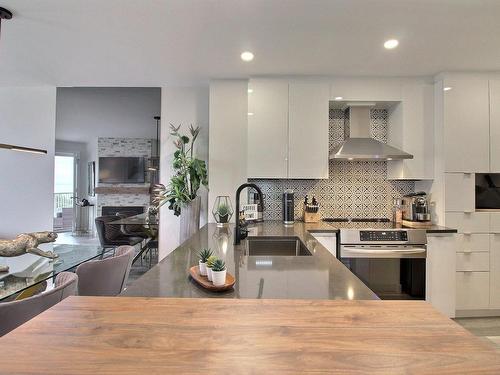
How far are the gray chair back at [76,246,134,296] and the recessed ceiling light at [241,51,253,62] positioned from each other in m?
1.91

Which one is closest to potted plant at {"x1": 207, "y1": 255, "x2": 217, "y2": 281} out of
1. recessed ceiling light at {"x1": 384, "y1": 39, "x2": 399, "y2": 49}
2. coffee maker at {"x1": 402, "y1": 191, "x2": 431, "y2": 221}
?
recessed ceiling light at {"x1": 384, "y1": 39, "x2": 399, "y2": 49}

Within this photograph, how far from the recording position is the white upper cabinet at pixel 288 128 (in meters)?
2.98

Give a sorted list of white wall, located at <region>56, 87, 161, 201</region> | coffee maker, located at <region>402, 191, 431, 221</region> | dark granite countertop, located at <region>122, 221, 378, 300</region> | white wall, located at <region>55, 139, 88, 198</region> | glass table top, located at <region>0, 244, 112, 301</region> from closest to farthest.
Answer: dark granite countertop, located at <region>122, 221, 378, 300</region>
glass table top, located at <region>0, 244, 112, 301</region>
coffee maker, located at <region>402, 191, 431, 221</region>
white wall, located at <region>56, 87, 161, 201</region>
white wall, located at <region>55, 139, 88, 198</region>

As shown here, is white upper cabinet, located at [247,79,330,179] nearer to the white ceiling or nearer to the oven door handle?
the white ceiling

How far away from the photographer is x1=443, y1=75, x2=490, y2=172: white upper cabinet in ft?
9.20

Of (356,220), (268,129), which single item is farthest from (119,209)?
(356,220)

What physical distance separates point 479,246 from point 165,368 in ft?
10.8

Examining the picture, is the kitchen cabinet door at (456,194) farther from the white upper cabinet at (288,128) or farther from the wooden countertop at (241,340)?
the wooden countertop at (241,340)

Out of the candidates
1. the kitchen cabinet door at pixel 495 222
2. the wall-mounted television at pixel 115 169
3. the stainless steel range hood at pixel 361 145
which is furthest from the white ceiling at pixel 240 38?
the wall-mounted television at pixel 115 169

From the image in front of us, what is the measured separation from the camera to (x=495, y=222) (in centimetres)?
278

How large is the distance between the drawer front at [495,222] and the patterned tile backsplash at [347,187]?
2.59 ft

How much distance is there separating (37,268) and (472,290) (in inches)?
148

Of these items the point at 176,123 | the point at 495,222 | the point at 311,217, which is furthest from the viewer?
the point at 176,123

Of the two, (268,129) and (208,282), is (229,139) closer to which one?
(268,129)
